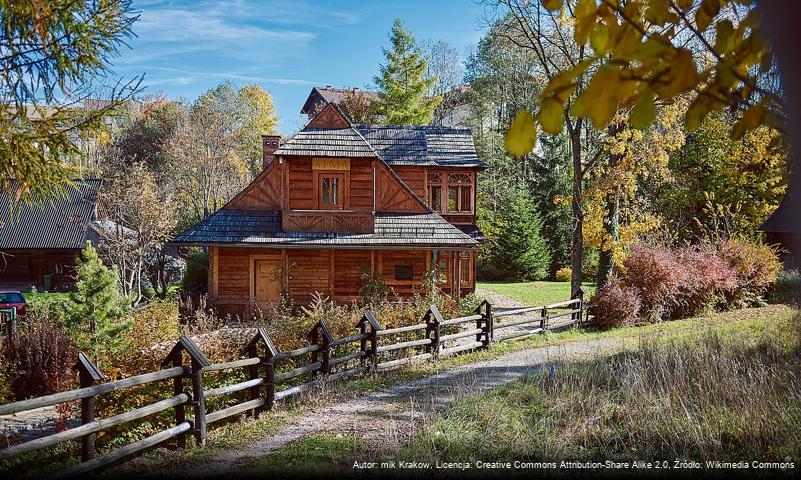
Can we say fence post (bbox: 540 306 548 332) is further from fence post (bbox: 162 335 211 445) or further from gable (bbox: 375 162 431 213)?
fence post (bbox: 162 335 211 445)

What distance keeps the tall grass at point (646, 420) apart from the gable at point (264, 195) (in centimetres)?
1727

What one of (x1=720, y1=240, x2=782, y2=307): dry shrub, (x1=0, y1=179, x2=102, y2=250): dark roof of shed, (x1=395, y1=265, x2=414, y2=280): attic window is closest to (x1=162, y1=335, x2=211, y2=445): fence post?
(x1=395, y1=265, x2=414, y2=280): attic window

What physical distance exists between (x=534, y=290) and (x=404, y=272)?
41.5 feet

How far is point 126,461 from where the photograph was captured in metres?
7.54

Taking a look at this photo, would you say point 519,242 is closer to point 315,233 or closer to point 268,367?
point 315,233

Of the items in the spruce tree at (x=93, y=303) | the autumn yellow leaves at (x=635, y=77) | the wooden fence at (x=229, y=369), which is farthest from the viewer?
the spruce tree at (x=93, y=303)

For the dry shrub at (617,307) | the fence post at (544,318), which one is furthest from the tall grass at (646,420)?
the dry shrub at (617,307)

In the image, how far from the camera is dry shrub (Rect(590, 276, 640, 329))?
68.7ft

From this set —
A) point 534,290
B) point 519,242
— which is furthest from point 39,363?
point 519,242

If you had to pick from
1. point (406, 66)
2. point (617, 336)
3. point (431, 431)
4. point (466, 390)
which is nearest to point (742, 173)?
point (617, 336)

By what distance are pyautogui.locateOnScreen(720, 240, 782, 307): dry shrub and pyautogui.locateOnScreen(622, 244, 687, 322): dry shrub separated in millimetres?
3139

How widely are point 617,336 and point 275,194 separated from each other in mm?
13823

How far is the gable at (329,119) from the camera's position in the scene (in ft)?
81.1

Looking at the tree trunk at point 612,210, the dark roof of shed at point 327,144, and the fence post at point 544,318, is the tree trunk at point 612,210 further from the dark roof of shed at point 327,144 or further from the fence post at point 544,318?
the dark roof of shed at point 327,144
